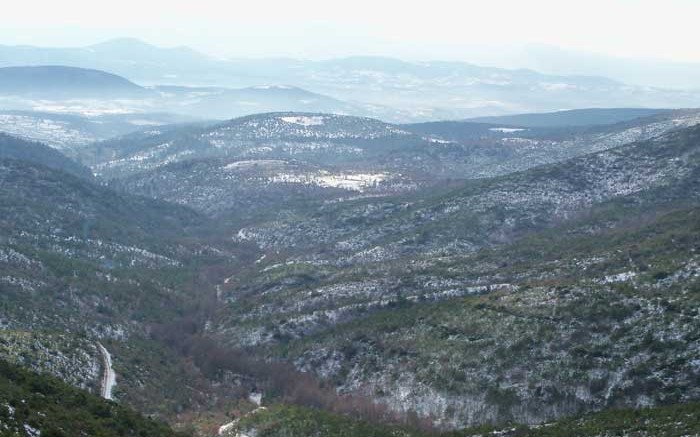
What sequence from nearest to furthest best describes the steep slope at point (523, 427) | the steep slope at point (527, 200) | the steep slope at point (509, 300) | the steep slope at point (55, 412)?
the steep slope at point (55, 412) → the steep slope at point (523, 427) → the steep slope at point (509, 300) → the steep slope at point (527, 200)

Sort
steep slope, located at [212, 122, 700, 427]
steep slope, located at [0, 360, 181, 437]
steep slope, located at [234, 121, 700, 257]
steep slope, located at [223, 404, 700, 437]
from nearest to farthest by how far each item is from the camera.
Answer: steep slope, located at [0, 360, 181, 437], steep slope, located at [223, 404, 700, 437], steep slope, located at [212, 122, 700, 427], steep slope, located at [234, 121, 700, 257]

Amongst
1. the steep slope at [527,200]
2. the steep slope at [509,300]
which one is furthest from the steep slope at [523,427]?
the steep slope at [527,200]

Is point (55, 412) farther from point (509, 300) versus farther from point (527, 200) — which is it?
point (527, 200)

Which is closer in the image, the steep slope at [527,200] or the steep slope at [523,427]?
the steep slope at [523,427]

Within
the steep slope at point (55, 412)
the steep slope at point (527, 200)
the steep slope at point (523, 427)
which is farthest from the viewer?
the steep slope at point (527, 200)

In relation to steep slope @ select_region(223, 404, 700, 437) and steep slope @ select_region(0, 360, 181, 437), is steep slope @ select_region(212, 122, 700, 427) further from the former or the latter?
steep slope @ select_region(0, 360, 181, 437)

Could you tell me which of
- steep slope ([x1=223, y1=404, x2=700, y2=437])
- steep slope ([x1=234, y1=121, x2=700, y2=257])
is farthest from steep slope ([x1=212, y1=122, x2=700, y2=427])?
steep slope ([x1=223, y1=404, x2=700, y2=437])

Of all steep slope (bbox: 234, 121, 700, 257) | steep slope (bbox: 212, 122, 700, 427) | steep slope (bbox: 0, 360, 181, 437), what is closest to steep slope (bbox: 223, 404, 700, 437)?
steep slope (bbox: 212, 122, 700, 427)

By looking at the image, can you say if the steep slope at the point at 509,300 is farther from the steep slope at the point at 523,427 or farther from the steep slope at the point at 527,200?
the steep slope at the point at 523,427

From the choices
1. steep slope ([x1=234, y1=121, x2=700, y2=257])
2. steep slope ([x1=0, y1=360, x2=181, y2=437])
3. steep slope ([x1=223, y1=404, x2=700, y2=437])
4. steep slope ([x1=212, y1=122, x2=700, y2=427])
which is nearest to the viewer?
steep slope ([x1=0, y1=360, x2=181, y2=437])

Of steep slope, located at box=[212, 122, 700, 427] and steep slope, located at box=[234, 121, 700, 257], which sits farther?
steep slope, located at box=[234, 121, 700, 257]

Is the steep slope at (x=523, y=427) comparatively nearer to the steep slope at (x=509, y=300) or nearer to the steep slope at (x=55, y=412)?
the steep slope at (x=509, y=300)

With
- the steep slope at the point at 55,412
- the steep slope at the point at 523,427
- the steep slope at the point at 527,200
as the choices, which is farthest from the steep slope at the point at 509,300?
the steep slope at the point at 55,412

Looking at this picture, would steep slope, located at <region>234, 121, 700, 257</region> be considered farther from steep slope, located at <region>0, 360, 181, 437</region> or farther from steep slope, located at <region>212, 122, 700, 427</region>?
steep slope, located at <region>0, 360, 181, 437</region>
